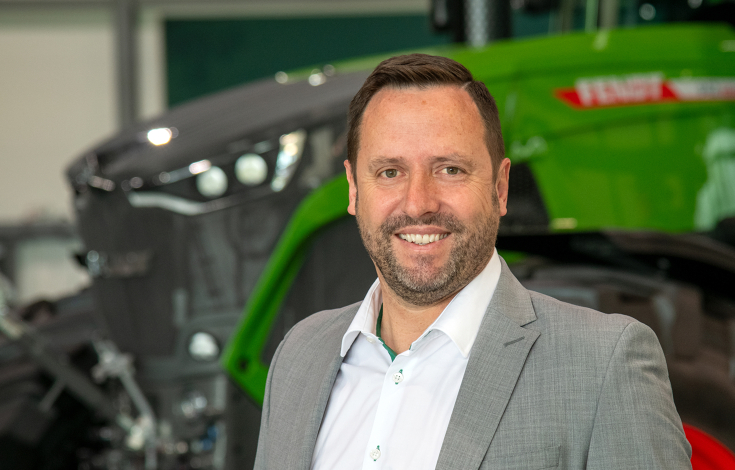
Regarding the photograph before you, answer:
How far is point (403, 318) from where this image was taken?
43.2 inches

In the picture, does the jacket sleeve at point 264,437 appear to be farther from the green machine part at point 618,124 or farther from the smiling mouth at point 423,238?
the green machine part at point 618,124

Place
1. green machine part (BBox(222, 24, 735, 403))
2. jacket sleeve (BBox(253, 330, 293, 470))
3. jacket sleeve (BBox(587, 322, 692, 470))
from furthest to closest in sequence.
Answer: green machine part (BBox(222, 24, 735, 403)), jacket sleeve (BBox(253, 330, 293, 470)), jacket sleeve (BBox(587, 322, 692, 470))

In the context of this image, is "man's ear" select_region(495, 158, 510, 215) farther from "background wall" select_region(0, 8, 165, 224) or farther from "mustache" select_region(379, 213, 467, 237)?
Answer: "background wall" select_region(0, 8, 165, 224)

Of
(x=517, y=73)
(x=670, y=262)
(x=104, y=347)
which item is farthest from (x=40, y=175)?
(x=670, y=262)

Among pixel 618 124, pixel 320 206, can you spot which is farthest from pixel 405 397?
pixel 618 124

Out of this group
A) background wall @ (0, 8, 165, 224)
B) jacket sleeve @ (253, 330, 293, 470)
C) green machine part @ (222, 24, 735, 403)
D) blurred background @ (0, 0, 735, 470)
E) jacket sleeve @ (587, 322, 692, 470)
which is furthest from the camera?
background wall @ (0, 8, 165, 224)

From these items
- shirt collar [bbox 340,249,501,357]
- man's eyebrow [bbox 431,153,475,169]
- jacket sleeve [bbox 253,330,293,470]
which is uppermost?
man's eyebrow [bbox 431,153,475,169]

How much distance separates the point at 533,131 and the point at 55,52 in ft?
23.2

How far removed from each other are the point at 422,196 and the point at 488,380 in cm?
25

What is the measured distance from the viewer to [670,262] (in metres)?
1.79

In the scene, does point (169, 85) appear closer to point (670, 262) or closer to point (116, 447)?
point (116, 447)

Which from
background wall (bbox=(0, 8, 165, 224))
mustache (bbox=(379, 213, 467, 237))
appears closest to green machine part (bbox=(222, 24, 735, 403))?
mustache (bbox=(379, 213, 467, 237))

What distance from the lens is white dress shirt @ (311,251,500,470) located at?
0.98 m

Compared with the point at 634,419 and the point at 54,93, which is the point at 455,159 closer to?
the point at 634,419
